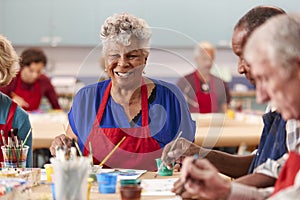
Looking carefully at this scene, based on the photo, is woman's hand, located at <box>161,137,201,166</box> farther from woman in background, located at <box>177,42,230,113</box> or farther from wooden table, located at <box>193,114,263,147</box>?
woman in background, located at <box>177,42,230,113</box>

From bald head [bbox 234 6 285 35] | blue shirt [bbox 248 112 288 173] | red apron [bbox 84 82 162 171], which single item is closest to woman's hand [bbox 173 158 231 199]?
blue shirt [bbox 248 112 288 173]

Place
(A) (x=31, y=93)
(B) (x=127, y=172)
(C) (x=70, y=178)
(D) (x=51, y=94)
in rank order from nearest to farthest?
1. (C) (x=70, y=178)
2. (B) (x=127, y=172)
3. (A) (x=31, y=93)
4. (D) (x=51, y=94)

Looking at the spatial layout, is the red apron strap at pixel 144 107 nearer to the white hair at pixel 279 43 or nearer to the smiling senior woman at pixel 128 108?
the smiling senior woman at pixel 128 108

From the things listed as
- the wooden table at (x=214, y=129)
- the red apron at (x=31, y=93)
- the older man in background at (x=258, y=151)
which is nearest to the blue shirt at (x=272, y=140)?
the older man in background at (x=258, y=151)

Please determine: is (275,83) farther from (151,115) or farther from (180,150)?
(151,115)

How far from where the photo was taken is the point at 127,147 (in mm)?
2934

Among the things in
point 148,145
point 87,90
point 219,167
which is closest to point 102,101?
point 87,90

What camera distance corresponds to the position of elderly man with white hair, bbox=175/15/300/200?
157cm

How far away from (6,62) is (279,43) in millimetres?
1766

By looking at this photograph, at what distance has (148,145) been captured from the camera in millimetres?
2957

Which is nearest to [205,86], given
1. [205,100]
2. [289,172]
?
[205,100]

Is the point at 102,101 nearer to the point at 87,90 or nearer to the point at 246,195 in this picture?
the point at 87,90

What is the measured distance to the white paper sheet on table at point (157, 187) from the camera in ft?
7.45

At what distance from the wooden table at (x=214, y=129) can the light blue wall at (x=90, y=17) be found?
9.08 feet
